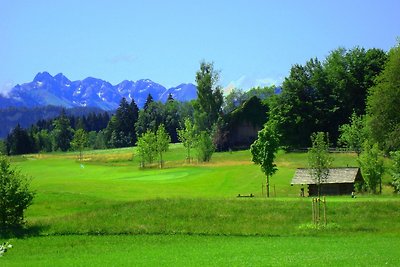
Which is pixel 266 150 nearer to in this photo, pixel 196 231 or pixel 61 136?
pixel 196 231

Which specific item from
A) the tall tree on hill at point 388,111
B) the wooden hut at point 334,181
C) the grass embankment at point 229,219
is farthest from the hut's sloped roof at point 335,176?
the grass embankment at point 229,219

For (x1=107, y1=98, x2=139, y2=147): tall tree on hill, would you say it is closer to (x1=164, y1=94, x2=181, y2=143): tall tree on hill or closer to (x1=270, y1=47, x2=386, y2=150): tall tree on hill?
(x1=164, y1=94, x2=181, y2=143): tall tree on hill

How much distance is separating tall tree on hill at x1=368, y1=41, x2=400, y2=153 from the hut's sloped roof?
10.3m

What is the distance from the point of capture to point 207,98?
115 meters

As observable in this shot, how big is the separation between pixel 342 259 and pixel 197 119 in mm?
93035

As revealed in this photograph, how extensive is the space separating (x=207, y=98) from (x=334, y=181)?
208 feet

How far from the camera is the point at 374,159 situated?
53.0m

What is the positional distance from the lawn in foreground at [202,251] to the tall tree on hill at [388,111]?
30.8 m

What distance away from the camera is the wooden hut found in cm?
5330

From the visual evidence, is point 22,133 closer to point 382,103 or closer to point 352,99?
point 352,99

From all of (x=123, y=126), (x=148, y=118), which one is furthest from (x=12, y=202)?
(x=123, y=126)

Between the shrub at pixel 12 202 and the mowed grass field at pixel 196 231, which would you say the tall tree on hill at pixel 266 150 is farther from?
the shrub at pixel 12 202

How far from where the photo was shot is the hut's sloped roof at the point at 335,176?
5309 centimetres

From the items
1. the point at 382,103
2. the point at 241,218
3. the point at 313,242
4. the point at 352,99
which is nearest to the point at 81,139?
the point at 352,99
